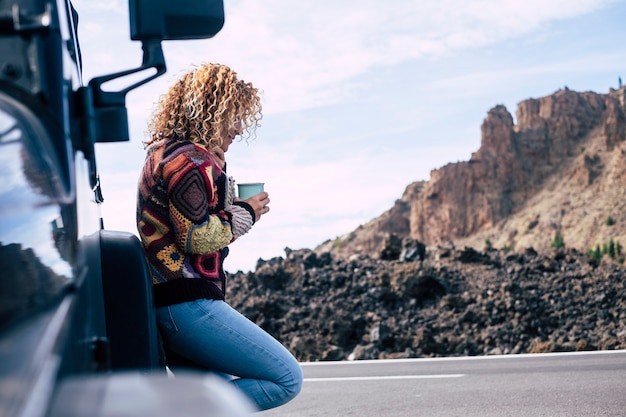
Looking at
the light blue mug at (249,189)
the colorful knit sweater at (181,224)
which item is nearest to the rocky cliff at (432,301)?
the light blue mug at (249,189)

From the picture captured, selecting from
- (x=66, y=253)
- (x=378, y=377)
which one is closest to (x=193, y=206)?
(x=66, y=253)

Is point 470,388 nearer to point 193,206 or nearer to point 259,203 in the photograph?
point 259,203

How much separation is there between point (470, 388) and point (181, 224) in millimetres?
5107

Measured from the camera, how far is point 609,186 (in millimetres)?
81562

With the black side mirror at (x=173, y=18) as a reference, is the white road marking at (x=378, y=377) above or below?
below

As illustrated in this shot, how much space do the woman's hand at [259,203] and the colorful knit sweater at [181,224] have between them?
0.70 ft

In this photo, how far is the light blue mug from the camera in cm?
349

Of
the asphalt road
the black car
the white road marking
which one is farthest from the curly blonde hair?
the white road marking

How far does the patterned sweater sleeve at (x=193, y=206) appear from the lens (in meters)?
2.96

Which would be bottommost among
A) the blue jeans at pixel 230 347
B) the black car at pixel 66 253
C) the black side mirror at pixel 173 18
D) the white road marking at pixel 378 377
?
the white road marking at pixel 378 377

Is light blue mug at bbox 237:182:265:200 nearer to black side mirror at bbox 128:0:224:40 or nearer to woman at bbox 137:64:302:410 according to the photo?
woman at bbox 137:64:302:410

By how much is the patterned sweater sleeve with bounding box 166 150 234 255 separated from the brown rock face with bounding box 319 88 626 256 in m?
81.5

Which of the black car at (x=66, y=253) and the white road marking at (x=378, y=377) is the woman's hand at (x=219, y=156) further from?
the white road marking at (x=378, y=377)

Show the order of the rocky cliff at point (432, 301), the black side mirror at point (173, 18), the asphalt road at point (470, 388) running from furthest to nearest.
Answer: the rocky cliff at point (432, 301) → the asphalt road at point (470, 388) → the black side mirror at point (173, 18)
